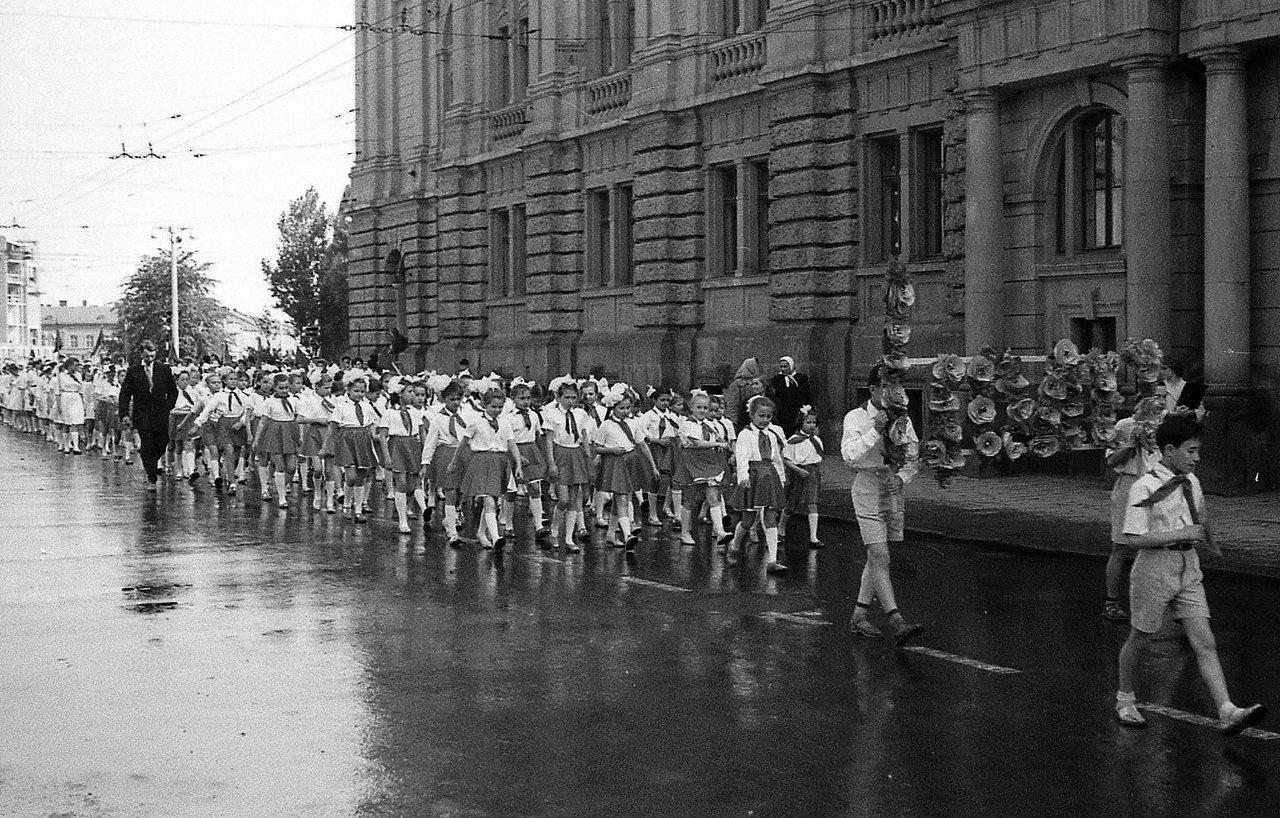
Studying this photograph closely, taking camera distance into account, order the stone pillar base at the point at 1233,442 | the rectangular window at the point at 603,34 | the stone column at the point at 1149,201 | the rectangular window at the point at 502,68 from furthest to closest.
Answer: the rectangular window at the point at 502,68 < the rectangular window at the point at 603,34 < the stone column at the point at 1149,201 < the stone pillar base at the point at 1233,442

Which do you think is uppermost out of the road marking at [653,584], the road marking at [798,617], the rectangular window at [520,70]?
the rectangular window at [520,70]

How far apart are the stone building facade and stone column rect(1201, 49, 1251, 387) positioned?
0.03 meters

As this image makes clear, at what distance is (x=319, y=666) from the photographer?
1002 cm

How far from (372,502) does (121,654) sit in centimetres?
1134

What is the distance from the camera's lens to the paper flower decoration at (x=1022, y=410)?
11266 mm

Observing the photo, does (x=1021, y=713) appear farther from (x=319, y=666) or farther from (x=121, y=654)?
(x=121, y=654)

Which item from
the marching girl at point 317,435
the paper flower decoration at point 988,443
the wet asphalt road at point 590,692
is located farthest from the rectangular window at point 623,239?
the paper flower decoration at point 988,443

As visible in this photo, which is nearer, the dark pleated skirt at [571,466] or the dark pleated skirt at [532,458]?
the dark pleated skirt at [571,466]

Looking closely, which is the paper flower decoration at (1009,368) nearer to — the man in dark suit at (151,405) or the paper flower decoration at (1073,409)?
the paper flower decoration at (1073,409)

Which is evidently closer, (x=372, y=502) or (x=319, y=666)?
(x=319, y=666)

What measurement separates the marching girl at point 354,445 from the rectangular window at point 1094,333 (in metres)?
8.99

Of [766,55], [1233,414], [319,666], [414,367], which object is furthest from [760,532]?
[414,367]

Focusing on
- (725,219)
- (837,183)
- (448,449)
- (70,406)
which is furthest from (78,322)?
(448,449)

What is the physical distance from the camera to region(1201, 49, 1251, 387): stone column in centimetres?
1980
